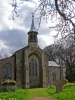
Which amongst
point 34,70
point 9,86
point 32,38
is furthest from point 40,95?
point 32,38

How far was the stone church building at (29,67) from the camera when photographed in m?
36.7

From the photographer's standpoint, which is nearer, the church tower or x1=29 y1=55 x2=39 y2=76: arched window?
x1=29 y1=55 x2=39 y2=76: arched window

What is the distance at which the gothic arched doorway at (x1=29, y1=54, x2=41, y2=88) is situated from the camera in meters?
38.2

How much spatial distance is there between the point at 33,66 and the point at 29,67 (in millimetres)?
813

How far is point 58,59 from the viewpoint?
63.8 meters

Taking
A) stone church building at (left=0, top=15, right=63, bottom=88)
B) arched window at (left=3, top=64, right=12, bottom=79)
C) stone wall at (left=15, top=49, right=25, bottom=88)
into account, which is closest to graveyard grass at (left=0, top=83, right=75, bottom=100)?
arched window at (left=3, top=64, right=12, bottom=79)

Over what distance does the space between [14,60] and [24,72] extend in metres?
2.80

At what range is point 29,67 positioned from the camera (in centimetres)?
3850

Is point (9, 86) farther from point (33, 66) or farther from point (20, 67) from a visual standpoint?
point (33, 66)

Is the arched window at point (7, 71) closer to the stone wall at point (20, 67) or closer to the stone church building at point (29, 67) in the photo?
the stone church building at point (29, 67)

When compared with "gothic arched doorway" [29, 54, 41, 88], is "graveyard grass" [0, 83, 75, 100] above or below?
below

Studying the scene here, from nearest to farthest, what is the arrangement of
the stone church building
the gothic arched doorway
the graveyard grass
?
the graveyard grass
the stone church building
the gothic arched doorway

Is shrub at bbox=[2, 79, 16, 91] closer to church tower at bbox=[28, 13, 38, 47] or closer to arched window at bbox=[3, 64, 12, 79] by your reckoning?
arched window at bbox=[3, 64, 12, 79]

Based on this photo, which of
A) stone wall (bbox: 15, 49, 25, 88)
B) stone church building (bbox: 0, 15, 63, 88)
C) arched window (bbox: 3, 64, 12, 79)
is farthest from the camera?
stone wall (bbox: 15, 49, 25, 88)
